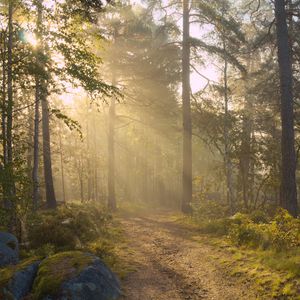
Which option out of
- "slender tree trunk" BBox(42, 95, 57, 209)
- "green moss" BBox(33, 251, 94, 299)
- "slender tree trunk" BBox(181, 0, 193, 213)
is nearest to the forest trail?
"green moss" BBox(33, 251, 94, 299)

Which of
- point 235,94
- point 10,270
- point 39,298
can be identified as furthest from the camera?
point 235,94

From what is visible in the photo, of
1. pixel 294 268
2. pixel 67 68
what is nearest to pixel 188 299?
pixel 294 268

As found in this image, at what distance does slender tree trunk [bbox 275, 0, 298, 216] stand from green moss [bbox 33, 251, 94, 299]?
24.7 feet

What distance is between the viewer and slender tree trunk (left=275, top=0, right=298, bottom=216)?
1152 centimetres

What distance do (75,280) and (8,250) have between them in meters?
2.36

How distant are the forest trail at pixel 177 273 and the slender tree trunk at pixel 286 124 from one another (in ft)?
11.1

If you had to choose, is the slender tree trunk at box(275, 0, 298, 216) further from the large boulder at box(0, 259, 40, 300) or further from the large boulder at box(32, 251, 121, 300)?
the large boulder at box(0, 259, 40, 300)

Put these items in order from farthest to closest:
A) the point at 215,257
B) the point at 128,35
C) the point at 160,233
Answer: the point at 128,35
the point at 160,233
the point at 215,257

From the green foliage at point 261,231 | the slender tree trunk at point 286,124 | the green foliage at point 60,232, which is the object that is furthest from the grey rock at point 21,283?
the slender tree trunk at point 286,124

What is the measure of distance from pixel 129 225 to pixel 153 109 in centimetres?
926

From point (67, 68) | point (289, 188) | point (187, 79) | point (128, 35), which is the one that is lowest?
point (289, 188)

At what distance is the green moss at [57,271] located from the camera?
6023 millimetres

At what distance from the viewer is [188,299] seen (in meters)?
6.84

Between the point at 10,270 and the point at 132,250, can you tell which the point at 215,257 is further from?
the point at 10,270
